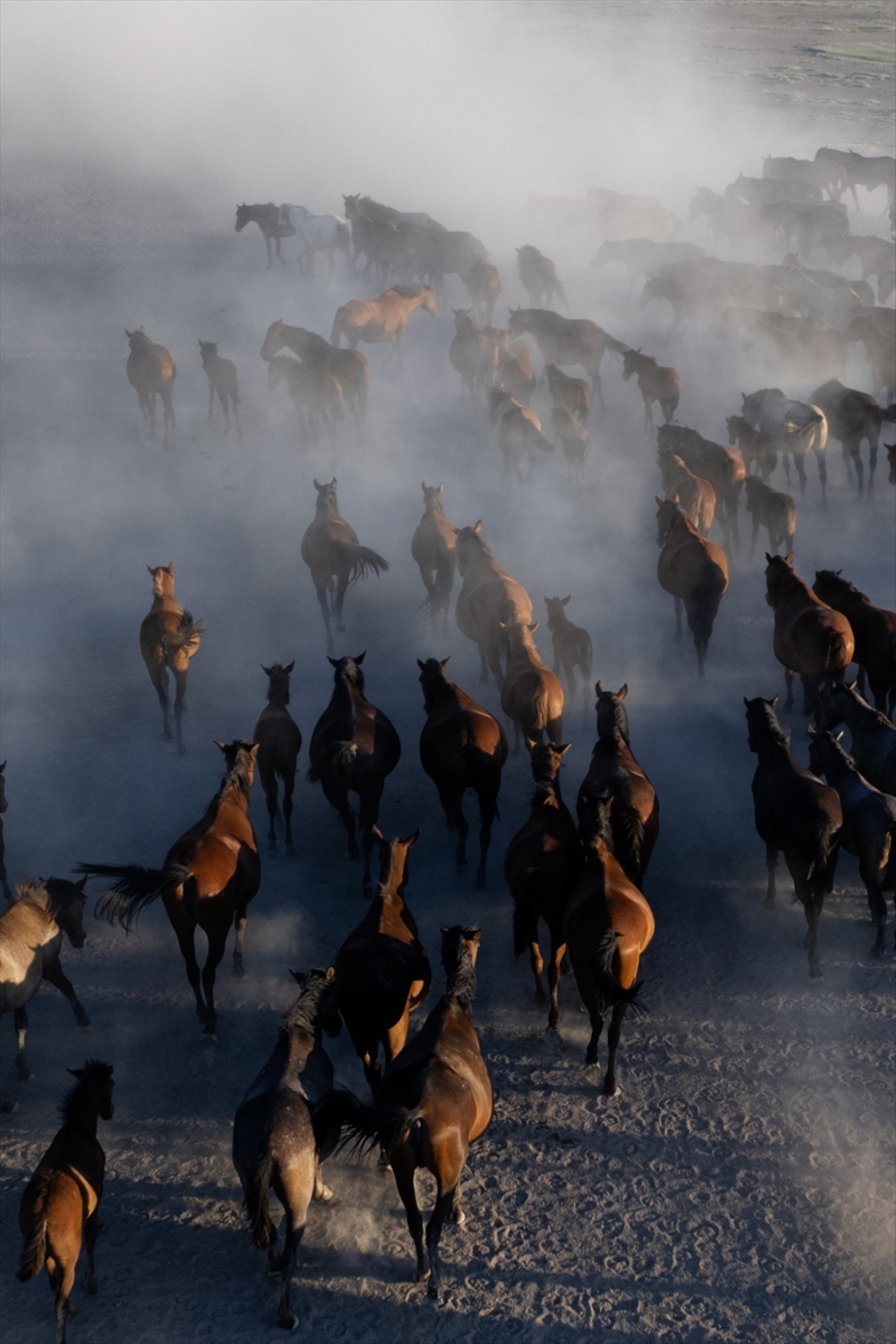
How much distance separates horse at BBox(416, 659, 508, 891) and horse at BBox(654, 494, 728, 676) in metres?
3.70

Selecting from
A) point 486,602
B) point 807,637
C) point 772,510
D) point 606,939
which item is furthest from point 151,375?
point 606,939

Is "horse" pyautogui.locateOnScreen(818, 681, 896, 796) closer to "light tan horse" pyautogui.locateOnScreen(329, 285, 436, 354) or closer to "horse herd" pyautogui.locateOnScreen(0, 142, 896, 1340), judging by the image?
"horse herd" pyautogui.locateOnScreen(0, 142, 896, 1340)

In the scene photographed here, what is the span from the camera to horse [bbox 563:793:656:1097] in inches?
264

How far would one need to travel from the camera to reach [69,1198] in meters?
5.43

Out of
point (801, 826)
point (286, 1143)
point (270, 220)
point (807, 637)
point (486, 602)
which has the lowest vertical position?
point (286, 1143)

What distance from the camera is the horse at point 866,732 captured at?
9148 millimetres

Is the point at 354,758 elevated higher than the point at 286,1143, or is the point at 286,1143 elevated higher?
the point at 354,758

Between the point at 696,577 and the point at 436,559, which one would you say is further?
the point at 436,559

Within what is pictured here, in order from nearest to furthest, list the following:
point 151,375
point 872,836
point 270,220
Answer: point 872,836
point 151,375
point 270,220

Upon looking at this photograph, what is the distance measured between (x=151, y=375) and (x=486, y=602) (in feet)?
30.5

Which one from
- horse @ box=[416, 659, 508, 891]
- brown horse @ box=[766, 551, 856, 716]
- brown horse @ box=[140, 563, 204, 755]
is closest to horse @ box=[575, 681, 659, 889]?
horse @ box=[416, 659, 508, 891]

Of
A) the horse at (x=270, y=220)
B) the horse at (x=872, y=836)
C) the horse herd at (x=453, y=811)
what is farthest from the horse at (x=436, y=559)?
the horse at (x=270, y=220)

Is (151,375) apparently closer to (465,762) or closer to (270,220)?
(270,220)

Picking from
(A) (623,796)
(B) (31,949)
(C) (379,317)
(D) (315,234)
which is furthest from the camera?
(D) (315,234)
